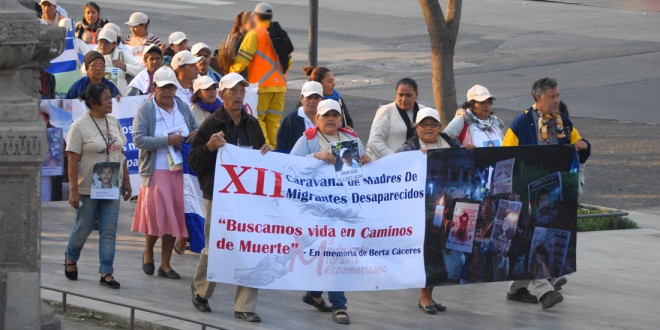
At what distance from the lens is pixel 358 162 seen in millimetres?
10508

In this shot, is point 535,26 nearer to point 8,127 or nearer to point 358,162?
point 358,162

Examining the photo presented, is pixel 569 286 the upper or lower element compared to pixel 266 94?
lower

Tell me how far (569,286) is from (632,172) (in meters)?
6.14

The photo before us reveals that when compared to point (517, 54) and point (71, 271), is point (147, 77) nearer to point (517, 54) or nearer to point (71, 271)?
point (71, 271)

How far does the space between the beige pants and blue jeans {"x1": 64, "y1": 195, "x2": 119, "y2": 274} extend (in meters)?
0.97

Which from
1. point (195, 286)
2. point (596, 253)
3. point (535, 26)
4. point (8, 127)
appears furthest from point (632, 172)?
point (535, 26)

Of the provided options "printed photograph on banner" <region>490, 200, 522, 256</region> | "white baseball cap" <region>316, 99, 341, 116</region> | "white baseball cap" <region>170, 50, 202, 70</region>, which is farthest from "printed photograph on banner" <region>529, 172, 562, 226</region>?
"white baseball cap" <region>170, 50, 202, 70</region>

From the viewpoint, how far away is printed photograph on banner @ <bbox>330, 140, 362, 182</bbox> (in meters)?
10.4

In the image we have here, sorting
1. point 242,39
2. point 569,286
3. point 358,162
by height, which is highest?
point 242,39

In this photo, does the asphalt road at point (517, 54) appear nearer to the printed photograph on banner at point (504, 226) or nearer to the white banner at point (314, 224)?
the printed photograph on banner at point (504, 226)

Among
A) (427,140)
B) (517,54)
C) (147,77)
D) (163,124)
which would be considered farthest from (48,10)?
(517,54)

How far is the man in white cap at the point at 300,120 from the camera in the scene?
38.1 feet

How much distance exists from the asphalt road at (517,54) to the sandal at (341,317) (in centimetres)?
657

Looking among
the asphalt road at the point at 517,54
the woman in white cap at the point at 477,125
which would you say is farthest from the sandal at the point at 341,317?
the asphalt road at the point at 517,54
